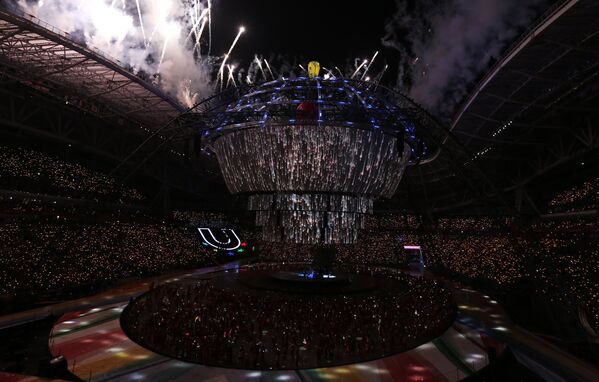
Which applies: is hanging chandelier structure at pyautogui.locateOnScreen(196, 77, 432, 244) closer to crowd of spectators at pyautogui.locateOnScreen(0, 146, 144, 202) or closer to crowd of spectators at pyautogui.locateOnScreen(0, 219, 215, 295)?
crowd of spectators at pyautogui.locateOnScreen(0, 146, 144, 202)

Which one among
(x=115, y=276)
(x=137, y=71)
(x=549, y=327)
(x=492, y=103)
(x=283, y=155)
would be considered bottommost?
(x=549, y=327)

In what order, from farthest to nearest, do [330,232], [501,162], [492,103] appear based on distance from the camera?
[501,162], [492,103], [330,232]

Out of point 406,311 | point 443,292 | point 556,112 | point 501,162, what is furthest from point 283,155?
point 501,162

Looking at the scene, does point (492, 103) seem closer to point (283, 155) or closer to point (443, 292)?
point (443, 292)

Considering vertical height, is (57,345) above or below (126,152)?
below

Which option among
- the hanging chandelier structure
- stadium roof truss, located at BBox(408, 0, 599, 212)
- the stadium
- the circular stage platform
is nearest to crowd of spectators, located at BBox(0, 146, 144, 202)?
the stadium

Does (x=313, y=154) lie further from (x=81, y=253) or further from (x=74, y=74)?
(x=81, y=253)

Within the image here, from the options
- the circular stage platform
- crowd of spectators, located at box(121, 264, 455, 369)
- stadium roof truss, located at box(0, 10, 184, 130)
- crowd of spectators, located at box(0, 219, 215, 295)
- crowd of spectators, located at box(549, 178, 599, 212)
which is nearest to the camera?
crowd of spectators, located at box(121, 264, 455, 369)
